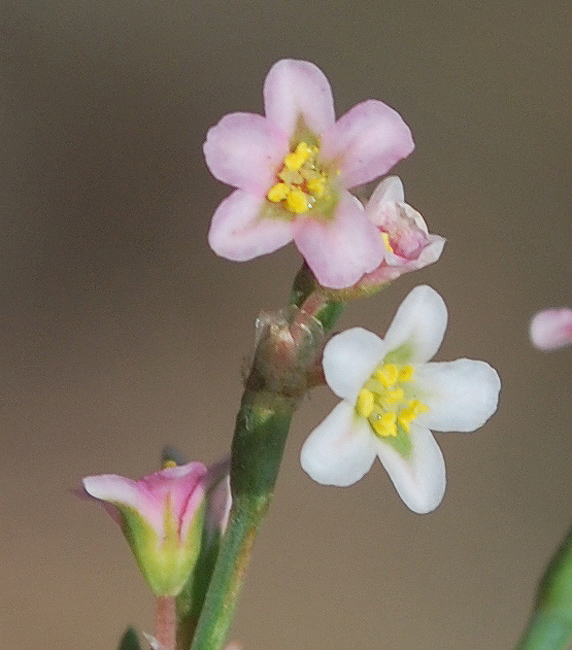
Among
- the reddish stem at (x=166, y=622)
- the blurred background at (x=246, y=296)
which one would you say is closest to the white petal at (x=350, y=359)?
the reddish stem at (x=166, y=622)

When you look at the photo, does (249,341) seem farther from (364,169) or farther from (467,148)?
(364,169)

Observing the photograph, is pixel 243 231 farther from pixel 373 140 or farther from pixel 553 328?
pixel 553 328

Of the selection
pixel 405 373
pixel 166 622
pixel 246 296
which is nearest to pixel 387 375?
pixel 405 373

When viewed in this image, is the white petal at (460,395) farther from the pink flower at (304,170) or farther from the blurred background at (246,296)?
the blurred background at (246,296)

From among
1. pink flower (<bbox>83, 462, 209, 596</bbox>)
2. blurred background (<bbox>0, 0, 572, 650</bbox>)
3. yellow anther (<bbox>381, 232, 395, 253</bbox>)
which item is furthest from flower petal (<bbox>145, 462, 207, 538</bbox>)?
blurred background (<bbox>0, 0, 572, 650</bbox>)

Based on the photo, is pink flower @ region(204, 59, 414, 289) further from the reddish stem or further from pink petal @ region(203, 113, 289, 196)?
the reddish stem
